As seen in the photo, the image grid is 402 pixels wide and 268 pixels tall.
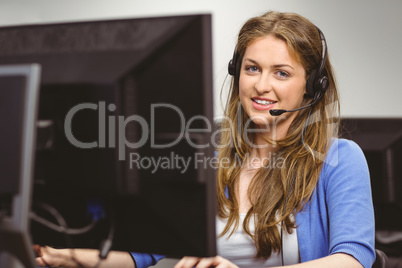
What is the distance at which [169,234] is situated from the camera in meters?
0.70

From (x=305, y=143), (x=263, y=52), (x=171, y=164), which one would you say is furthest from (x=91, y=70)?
(x=305, y=143)

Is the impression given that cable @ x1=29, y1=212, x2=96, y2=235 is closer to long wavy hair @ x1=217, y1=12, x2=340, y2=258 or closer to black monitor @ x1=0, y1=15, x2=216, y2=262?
black monitor @ x1=0, y1=15, x2=216, y2=262

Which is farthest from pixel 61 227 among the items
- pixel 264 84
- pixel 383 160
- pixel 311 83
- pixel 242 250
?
pixel 383 160

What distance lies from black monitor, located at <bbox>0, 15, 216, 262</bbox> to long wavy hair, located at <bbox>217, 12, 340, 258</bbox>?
0.51 metres

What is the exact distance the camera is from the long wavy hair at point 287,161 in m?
1.15

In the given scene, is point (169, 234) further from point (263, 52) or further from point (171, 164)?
point (263, 52)

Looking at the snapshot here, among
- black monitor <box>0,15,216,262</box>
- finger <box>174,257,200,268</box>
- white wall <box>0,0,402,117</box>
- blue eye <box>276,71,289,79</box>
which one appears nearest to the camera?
black monitor <box>0,15,216,262</box>

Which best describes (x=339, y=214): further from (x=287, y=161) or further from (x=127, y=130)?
(x=127, y=130)

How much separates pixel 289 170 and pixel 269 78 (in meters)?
0.26

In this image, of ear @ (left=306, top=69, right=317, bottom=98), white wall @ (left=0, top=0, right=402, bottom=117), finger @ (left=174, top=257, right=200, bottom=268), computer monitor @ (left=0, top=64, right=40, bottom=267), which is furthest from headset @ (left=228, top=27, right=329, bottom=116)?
white wall @ (left=0, top=0, right=402, bottom=117)

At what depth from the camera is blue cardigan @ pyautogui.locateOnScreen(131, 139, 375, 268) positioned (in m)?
0.99

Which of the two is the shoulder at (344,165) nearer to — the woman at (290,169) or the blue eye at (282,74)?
the woman at (290,169)

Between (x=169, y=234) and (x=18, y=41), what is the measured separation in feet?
1.33

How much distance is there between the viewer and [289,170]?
122 centimetres
